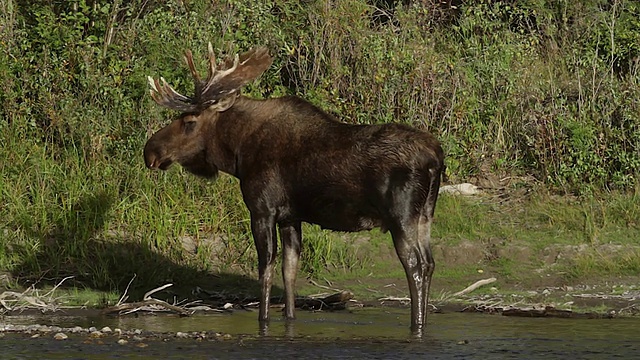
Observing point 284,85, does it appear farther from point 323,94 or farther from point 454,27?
point 454,27

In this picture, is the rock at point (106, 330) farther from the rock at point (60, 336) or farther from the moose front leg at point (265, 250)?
the moose front leg at point (265, 250)

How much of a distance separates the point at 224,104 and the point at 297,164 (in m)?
1.01

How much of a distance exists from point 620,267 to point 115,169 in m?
5.23

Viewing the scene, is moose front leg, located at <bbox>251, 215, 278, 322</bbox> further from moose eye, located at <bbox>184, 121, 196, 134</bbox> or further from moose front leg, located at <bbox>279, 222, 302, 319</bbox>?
moose eye, located at <bbox>184, 121, 196, 134</bbox>

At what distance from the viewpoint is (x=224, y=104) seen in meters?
10.8

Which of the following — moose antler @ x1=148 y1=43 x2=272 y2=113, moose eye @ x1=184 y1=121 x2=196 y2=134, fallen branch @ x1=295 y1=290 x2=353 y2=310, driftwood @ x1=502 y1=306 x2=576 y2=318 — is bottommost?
driftwood @ x1=502 y1=306 x2=576 y2=318

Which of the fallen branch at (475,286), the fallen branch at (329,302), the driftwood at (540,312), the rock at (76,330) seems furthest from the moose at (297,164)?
the fallen branch at (475,286)

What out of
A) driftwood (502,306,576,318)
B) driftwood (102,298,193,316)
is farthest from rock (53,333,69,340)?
driftwood (502,306,576,318)

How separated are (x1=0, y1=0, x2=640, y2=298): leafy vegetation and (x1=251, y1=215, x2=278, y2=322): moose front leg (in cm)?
183

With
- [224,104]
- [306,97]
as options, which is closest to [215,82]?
[224,104]

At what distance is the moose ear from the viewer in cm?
1073

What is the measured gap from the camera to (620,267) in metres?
12.3

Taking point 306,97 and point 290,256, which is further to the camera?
point 306,97

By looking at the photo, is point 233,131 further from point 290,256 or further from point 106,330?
point 106,330
